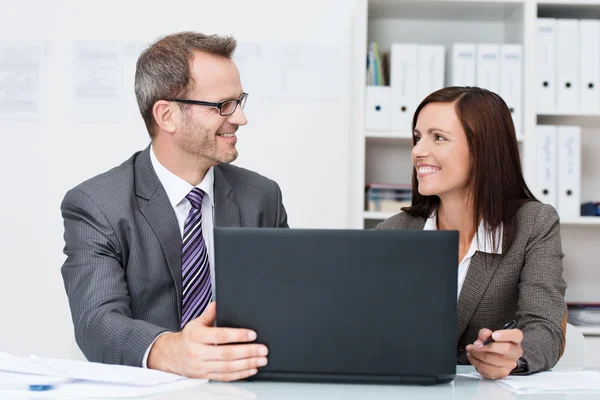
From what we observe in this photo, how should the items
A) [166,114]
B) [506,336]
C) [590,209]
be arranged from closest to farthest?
1. [506,336]
2. [166,114]
3. [590,209]

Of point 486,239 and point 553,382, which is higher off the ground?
point 486,239

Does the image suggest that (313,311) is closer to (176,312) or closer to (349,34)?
(176,312)

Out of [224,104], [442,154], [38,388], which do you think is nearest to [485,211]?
[442,154]

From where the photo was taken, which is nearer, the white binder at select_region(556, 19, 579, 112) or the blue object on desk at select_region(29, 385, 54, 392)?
the blue object on desk at select_region(29, 385, 54, 392)

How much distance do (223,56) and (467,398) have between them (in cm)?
114

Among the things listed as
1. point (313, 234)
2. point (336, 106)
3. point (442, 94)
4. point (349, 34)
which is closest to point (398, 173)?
point (336, 106)

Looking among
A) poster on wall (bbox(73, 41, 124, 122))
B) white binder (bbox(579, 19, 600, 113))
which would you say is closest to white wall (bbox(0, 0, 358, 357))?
poster on wall (bbox(73, 41, 124, 122))

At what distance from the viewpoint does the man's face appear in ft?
5.84

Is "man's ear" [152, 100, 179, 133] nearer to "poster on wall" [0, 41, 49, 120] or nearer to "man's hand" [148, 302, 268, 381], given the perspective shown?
"man's hand" [148, 302, 268, 381]

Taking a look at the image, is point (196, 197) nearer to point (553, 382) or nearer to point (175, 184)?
point (175, 184)

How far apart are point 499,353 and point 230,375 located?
0.45 meters

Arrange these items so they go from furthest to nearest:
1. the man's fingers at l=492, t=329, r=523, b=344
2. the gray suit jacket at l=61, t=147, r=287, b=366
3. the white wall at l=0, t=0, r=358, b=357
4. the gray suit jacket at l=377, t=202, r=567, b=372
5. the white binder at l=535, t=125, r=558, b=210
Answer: the white wall at l=0, t=0, r=358, b=357, the white binder at l=535, t=125, r=558, b=210, the gray suit jacket at l=377, t=202, r=567, b=372, the gray suit jacket at l=61, t=147, r=287, b=366, the man's fingers at l=492, t=329, r=523, b=344

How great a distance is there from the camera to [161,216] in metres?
1.65

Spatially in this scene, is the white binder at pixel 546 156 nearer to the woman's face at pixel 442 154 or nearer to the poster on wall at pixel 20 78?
the woman's face at pixel 442 154
